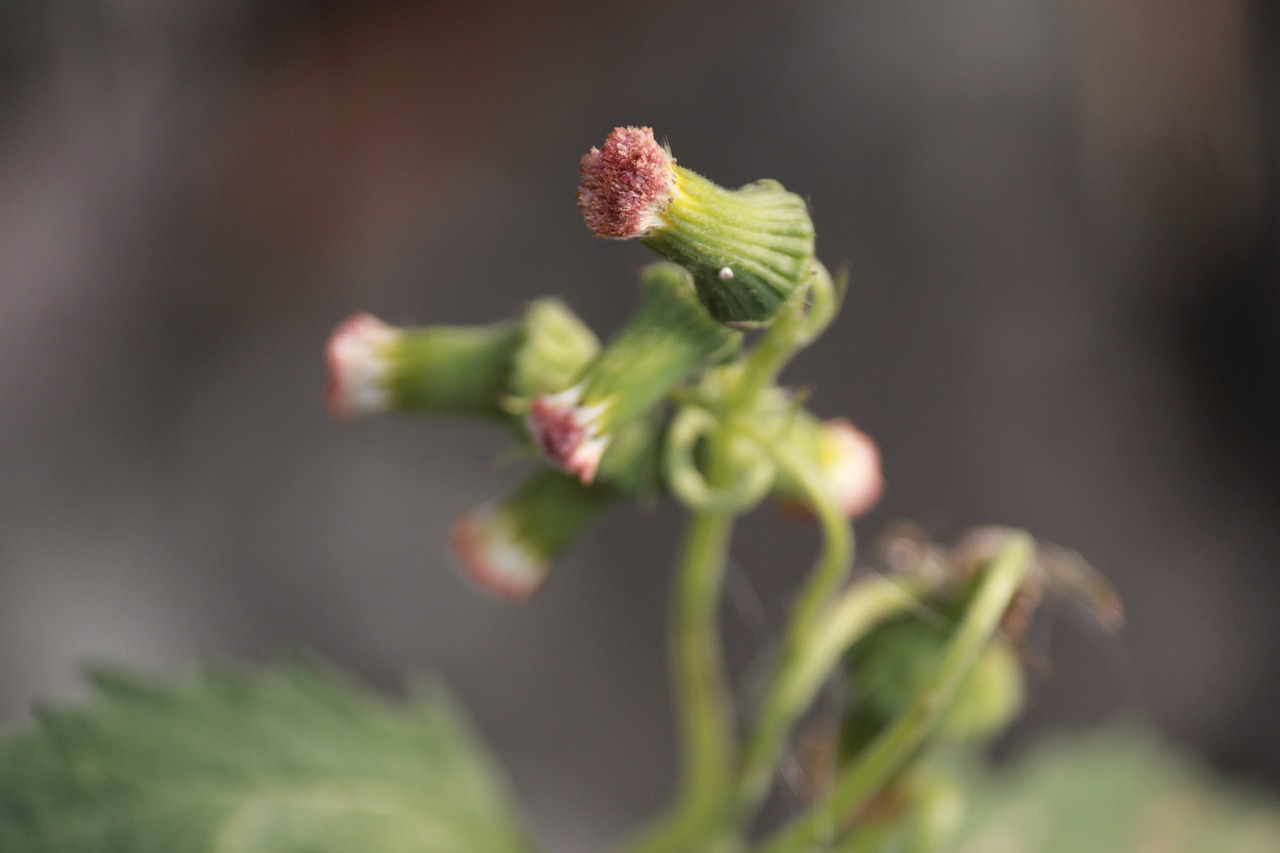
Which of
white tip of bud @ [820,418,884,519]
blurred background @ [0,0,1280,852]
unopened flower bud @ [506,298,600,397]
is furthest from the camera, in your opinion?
blurred background @ [0,0,1280,852]

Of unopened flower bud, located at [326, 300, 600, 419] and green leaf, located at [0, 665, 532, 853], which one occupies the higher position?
unopened flower bud, located at [326, 300, 600, 419]

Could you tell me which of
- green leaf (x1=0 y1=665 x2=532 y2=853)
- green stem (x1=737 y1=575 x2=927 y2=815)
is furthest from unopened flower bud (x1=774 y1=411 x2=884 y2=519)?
green leaf (x1=0 y1=665 x2=532 y2=853)

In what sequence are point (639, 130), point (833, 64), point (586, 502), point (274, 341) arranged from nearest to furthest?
point (639, 130), point (586, 502), point (274, 341), point (833, 64)

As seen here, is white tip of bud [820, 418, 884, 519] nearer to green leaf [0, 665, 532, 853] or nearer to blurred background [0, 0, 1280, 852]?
green leaf [0, 665, 532, 853]

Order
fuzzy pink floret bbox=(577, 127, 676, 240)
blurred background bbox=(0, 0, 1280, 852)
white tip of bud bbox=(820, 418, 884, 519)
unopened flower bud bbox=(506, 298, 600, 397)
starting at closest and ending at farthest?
1. fuzzy pink floret bbox=(577, 127, 676, 240)
2. unopened flower bud bbox=(506, 298, 600, 397)
3. white tip of bud bbox=(820, 418, 884, 519)
4. blurred background bbox=(0, 0, 1280, 852)

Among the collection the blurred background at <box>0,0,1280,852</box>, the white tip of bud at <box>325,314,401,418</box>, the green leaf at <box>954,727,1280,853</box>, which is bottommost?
the green leaf at <box>954,727,1280,853</box>

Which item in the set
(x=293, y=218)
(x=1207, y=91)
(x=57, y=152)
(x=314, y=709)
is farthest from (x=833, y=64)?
(x=314, y=709)

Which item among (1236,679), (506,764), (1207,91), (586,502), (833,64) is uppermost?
(833,64)

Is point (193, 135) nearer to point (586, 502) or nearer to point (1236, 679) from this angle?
point (586, 502)
